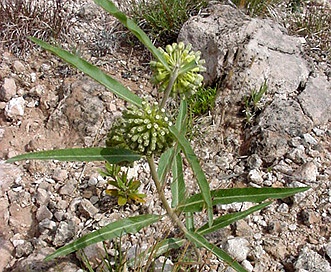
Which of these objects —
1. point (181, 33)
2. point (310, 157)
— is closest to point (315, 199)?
point (310, 157)

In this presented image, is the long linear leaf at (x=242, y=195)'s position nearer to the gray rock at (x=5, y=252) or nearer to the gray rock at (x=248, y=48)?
the gray rock at (x=5, y=252)

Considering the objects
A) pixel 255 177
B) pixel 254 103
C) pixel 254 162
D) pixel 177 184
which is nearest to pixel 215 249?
pixel 177 184

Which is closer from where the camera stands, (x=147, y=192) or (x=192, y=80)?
(x=192, y=80)

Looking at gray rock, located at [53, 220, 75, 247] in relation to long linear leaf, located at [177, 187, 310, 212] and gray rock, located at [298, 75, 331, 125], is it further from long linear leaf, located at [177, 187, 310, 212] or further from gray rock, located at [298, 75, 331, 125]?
gray rock, located at [298, 75, 331, 125]

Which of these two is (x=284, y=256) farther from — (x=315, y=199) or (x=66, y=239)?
(x=66, y=239)

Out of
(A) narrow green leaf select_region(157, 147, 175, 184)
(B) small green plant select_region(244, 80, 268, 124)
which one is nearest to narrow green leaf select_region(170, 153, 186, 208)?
(A) narrow green leaf select_region(157, 147, 175, 184)

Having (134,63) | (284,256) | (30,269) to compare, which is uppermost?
(134,63)

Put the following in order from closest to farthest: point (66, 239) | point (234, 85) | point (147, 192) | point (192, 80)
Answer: point (192, 80), point (66, 239), point (147, 192), point (234, 85)
